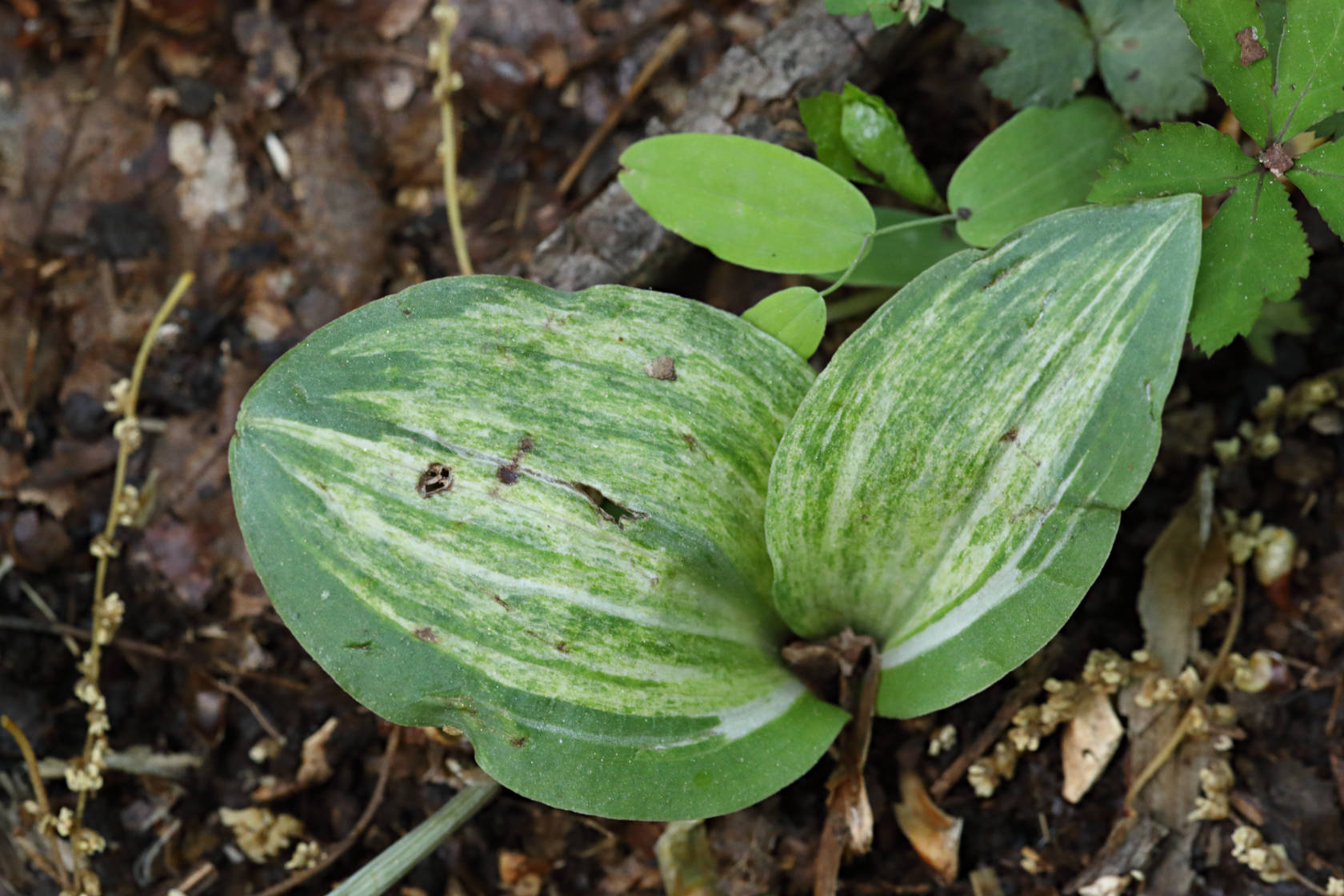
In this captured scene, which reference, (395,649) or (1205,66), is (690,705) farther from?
(1205,66)

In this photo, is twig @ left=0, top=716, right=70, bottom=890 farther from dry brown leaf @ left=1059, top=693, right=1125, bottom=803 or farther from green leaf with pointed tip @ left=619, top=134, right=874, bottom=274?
dry brown leaf @ left=1059, top=693, right=1125, bottom=803

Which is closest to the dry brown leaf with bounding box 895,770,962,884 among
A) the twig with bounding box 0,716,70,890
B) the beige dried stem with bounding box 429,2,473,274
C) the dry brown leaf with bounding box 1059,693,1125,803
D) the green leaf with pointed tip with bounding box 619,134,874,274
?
the dry brown leaf with bounding box 1059,693,1125,803

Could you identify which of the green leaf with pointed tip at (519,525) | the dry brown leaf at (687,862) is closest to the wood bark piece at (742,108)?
the green leaf with pointed tip at (519,525)

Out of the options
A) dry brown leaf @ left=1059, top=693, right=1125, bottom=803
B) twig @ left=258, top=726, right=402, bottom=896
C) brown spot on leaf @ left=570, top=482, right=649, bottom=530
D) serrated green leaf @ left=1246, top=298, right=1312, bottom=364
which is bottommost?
twig @ left=258, top=726, right=402, bottom=896

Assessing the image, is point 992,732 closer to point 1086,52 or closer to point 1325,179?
point 1325,179

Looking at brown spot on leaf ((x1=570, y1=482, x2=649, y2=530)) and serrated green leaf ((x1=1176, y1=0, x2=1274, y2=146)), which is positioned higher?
serrated green leaf ((x1=1176, y1=0, x2=1274, y2=146))

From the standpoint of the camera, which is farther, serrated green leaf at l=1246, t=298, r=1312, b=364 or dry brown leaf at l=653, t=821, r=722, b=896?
serrated green leaf at l=1246, t=298, r=1312, b=364

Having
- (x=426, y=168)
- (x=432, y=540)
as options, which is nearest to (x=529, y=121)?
(x=426, y=168)

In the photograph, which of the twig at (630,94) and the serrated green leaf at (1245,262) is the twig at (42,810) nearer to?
the twig at (630,94)
